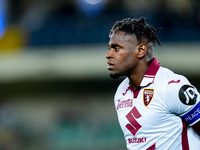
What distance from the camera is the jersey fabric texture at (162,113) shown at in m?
2.91

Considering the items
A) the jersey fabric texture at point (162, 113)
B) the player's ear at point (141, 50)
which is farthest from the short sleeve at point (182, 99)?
the player's ear at point (141, 50)

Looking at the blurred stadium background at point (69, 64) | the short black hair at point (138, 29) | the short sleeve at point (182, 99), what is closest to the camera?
the short sleeve at point (182, 99)

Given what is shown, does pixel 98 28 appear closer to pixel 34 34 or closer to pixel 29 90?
pixel 34 34

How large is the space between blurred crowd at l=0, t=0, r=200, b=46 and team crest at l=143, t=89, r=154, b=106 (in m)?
8.61

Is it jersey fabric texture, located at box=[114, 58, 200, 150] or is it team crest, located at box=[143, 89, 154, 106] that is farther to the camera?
team crest, located at box=[143, 89, 154, 106]

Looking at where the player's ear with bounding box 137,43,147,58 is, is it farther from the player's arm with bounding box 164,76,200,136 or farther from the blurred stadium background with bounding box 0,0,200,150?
the blurred stadium background with bounding box 0,0,200,150

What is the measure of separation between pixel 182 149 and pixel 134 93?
0.54m

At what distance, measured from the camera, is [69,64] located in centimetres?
1207

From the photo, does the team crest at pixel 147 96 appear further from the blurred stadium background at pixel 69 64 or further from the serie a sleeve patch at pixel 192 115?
the blurred stadium background at pixel 69 64

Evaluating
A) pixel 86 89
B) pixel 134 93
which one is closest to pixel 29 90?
pixel 86 89

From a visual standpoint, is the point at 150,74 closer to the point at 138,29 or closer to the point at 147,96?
the point at 147,96

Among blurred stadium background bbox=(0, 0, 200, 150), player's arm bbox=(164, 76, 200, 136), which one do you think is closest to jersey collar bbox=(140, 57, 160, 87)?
player's arm bbox=(164, 76, 200, 136)

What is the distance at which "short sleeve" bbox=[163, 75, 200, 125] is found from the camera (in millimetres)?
2881

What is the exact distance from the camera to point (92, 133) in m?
12.2
